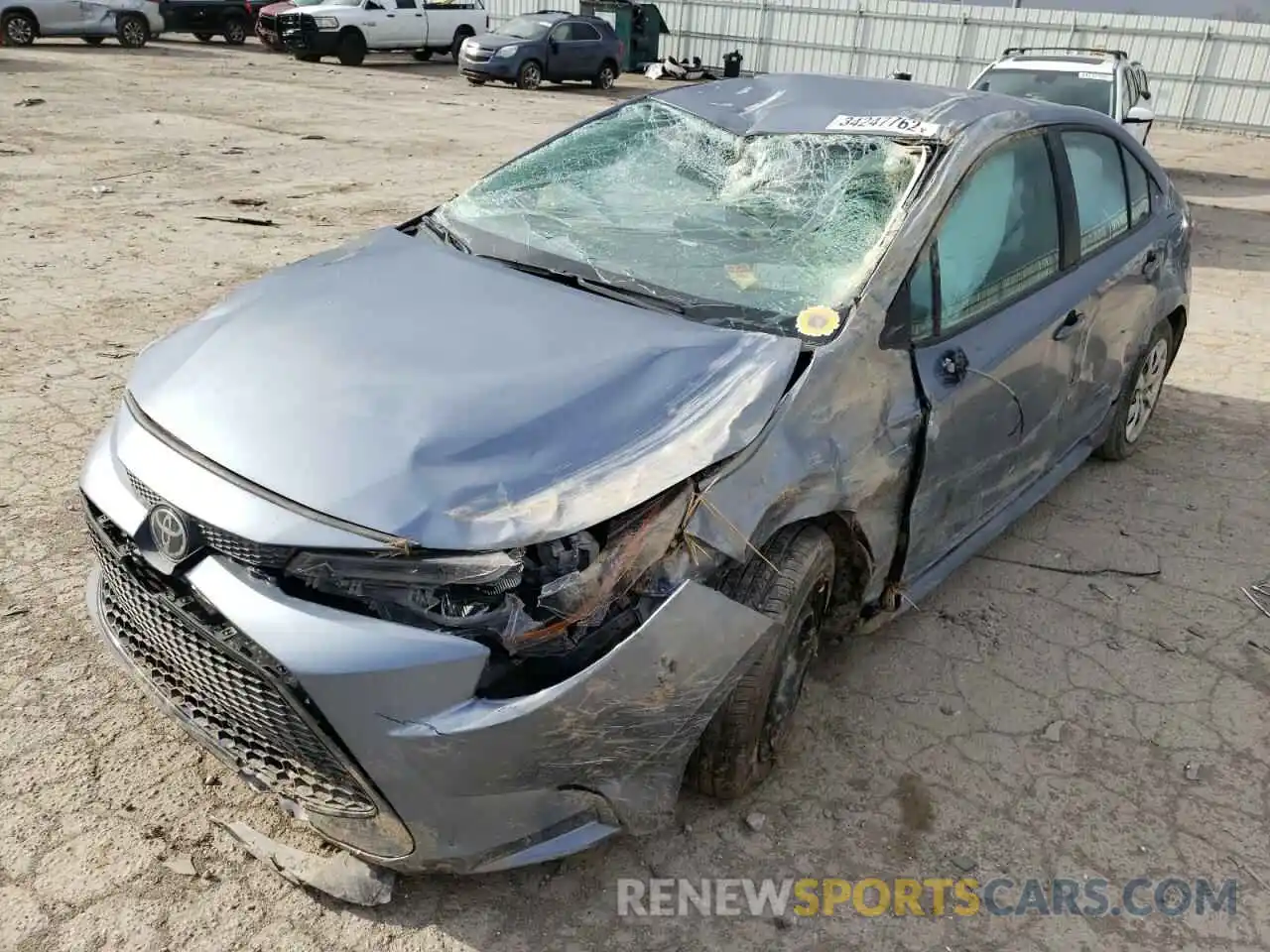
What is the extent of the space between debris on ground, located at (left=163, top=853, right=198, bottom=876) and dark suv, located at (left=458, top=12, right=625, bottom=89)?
2011 cm

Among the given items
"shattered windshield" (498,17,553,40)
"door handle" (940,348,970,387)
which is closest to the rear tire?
"shattered windshield" (498,17,553,40)

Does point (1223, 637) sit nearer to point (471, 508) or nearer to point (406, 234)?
point (471, 508)

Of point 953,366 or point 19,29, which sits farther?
point 19,29

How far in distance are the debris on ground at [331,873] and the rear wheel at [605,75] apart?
71.8ft

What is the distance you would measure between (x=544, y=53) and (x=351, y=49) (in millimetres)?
4458

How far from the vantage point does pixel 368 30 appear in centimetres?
2167

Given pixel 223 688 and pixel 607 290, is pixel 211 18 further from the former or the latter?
pixel 223 688

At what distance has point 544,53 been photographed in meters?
20.7

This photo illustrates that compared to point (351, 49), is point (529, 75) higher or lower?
lower

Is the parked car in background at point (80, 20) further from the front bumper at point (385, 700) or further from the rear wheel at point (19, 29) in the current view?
the front bumper at point (385, 700)

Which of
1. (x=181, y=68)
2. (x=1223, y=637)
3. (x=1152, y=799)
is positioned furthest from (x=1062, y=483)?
(x=181, y=68)

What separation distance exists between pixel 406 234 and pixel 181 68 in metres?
18.4

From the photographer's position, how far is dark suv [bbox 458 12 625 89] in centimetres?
2012

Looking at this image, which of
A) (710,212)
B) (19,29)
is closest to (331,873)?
(710,212)
